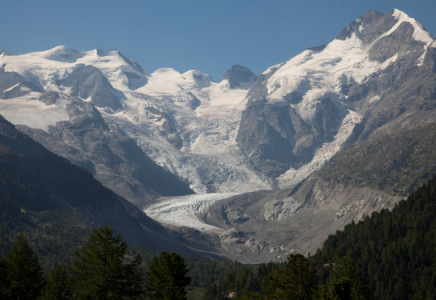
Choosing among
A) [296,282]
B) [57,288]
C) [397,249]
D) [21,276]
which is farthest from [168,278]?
[397,249]

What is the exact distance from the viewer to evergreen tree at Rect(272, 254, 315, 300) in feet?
188

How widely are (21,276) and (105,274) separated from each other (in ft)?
32.7

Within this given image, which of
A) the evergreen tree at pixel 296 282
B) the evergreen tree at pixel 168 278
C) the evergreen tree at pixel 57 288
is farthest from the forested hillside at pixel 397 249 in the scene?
the evergreen tree at pixel 57 288

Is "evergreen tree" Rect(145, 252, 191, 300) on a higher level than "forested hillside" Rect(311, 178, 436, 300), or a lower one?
lower

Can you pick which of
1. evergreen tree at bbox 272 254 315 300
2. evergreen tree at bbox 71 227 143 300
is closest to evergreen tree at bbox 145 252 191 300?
evergreen tree at bbox 71 227 143 300

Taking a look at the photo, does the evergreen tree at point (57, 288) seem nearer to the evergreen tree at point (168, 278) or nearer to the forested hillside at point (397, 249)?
the evergreen tree at point (168, 278)

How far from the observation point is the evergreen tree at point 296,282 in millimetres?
57375

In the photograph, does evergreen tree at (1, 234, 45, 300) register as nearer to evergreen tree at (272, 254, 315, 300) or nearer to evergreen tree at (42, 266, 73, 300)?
evergreen tree at (42, 266, 73, 300)

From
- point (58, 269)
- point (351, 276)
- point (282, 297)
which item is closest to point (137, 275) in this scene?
point (58, 269)

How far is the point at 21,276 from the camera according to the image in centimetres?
5775

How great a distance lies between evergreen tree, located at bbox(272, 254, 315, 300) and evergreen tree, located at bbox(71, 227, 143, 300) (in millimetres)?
16139

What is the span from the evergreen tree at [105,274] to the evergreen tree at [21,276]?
4422mm

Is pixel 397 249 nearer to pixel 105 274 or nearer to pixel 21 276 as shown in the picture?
pixel 105 274

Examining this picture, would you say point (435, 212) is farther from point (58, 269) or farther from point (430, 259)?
point (58, 269)
